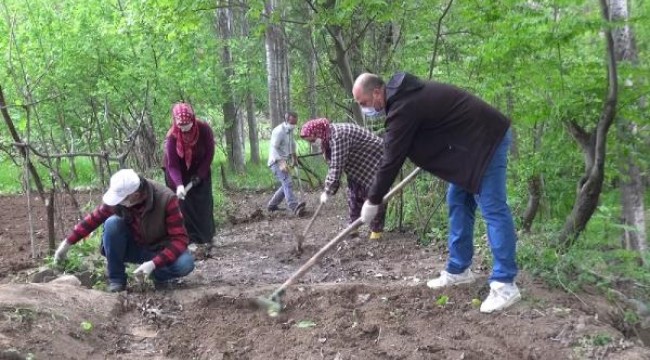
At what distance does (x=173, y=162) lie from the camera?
677 cm

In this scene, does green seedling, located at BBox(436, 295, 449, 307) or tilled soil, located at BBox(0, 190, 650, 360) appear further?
green seedling, located at BBox(436, 295, 449, 307)

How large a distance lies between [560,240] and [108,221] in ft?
12.6

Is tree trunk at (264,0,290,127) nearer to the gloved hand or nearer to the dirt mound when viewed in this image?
the gloved hand

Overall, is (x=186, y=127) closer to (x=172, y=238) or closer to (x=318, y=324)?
(x=172, y=238)

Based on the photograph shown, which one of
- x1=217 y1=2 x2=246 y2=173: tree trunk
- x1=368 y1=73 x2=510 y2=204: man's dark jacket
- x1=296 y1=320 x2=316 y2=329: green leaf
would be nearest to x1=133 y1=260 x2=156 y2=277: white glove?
x1=296 y1=320 x2=316 y2=329: green leaf

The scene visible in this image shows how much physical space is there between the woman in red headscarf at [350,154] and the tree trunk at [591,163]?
245 centimetres

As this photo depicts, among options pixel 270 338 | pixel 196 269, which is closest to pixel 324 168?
pixel 196 269

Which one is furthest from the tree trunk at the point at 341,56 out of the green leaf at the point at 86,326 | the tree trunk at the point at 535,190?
the green leaf at the point at 86,326

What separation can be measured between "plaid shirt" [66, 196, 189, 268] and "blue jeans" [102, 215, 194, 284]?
0.24 ft

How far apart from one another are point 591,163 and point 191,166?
4179mm

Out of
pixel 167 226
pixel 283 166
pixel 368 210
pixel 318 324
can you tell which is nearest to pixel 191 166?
pixel 167 226

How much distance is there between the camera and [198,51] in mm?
15508

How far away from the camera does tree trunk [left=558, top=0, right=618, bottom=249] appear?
4.51 m

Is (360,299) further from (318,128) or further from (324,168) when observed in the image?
(324,168)
